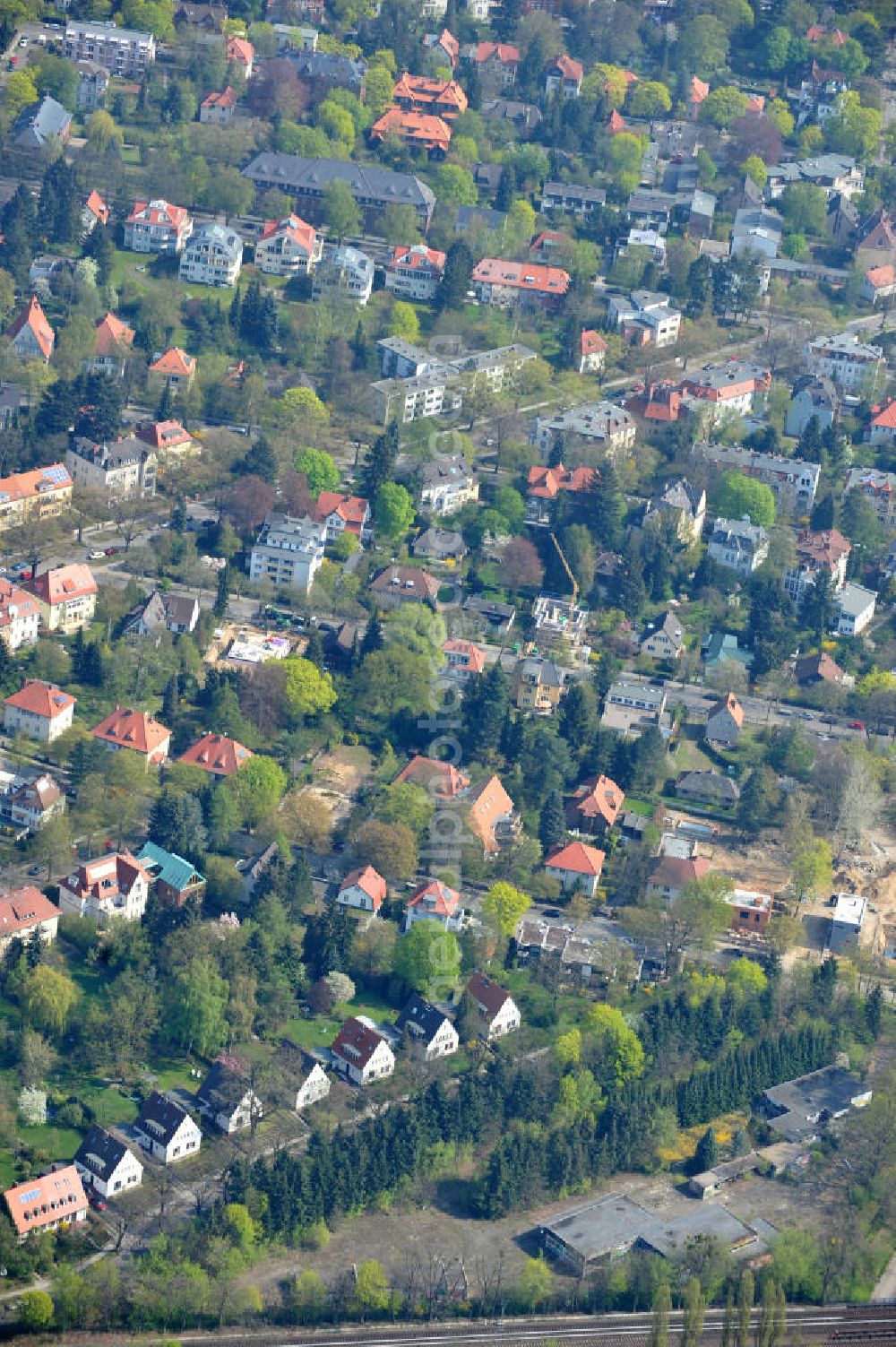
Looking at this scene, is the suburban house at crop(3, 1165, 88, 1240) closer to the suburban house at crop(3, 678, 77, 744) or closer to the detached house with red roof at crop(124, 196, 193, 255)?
the suburban house at crop(3, 678, 77, 744)

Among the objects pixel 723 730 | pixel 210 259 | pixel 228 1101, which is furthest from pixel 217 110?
pixel 228 1101

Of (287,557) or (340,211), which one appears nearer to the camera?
(287,557)

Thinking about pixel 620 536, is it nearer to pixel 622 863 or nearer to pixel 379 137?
pixel 622 863

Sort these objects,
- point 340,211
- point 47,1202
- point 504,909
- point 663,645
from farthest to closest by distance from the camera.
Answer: point 340,211 < point 663,645 < point 504,909 < point 47,1202

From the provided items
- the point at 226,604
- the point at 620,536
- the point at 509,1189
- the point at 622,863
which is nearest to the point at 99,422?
the point at 226,604

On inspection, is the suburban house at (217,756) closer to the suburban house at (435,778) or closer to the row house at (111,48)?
the suburban house at (435,778)

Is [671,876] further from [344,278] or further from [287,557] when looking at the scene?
[344,278]
